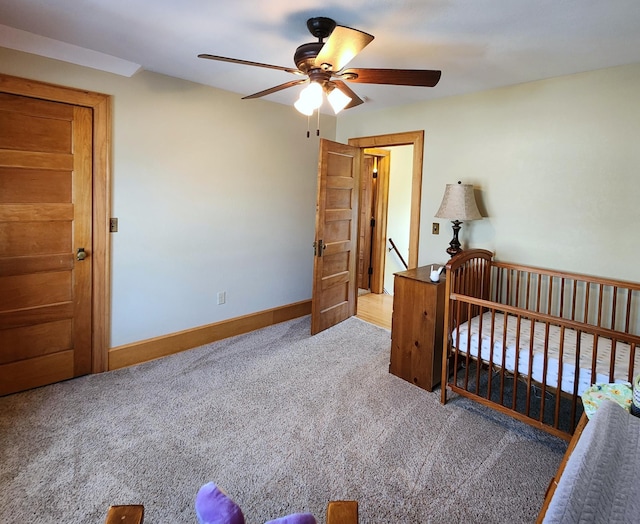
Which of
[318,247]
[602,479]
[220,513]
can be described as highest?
[318,247]

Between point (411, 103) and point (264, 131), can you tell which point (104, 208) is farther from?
point (411, 103)

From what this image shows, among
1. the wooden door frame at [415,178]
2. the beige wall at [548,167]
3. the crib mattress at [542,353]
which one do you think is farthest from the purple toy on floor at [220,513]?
the wooden door frame at [415,178]

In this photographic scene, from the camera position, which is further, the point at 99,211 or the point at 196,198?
the point at 196,198

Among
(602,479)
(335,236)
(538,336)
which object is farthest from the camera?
(335,236)

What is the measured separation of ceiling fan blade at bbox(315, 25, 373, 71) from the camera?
1508mm

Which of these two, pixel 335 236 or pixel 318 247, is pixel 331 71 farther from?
pixel 335 236

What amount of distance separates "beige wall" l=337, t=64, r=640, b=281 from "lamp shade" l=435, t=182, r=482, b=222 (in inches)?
9.1

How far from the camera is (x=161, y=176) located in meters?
3.01

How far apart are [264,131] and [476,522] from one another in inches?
134

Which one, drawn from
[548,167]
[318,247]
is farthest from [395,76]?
[318,247]

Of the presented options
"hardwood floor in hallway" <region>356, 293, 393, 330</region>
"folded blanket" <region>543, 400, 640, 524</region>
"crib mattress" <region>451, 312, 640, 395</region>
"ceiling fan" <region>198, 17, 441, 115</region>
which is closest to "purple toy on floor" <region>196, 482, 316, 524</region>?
"folded blanket" <region>543, 400, 640, 524</region>

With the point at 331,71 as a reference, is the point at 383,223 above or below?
below

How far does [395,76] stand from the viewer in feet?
6.19

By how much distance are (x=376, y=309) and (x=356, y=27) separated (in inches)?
131
